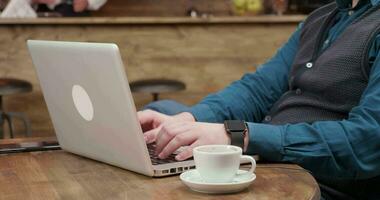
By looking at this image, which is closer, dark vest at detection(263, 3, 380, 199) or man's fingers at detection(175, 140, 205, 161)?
man's fingers at detection(175, 140, 205, 161)

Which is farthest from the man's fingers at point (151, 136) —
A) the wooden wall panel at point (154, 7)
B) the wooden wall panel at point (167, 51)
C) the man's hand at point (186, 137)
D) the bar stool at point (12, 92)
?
the wooden wall panel at point (154, 7)

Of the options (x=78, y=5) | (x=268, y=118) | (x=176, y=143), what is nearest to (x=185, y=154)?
(x=176, y=143)

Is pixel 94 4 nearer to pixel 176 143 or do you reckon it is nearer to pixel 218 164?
pixel 176 143

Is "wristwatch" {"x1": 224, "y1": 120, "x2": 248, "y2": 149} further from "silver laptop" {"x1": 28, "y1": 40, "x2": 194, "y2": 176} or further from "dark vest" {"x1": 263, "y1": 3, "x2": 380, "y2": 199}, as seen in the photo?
"dark vest" {"x1": 263, "y1": 3, "x2": 380, "y2": 199}

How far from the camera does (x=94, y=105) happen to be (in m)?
1.26

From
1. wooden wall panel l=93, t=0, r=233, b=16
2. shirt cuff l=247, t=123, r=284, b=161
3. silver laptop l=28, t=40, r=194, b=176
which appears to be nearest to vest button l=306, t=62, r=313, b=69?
shirt cuff l=247, t=123, r=284, b=161

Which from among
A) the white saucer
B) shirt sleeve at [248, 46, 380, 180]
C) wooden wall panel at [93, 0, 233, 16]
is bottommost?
shirt sleeve at [248, 46, 380, 180]

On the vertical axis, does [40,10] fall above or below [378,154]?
above

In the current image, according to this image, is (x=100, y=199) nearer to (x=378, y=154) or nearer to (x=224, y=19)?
(x=378, y=154)

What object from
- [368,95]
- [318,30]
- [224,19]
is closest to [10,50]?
[224,19]

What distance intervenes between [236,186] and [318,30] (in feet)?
2.83

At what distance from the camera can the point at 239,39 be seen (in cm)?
394

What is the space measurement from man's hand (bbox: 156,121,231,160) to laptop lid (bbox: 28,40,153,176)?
0.30ft

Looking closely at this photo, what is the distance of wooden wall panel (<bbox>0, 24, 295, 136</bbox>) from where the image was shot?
3.69m
